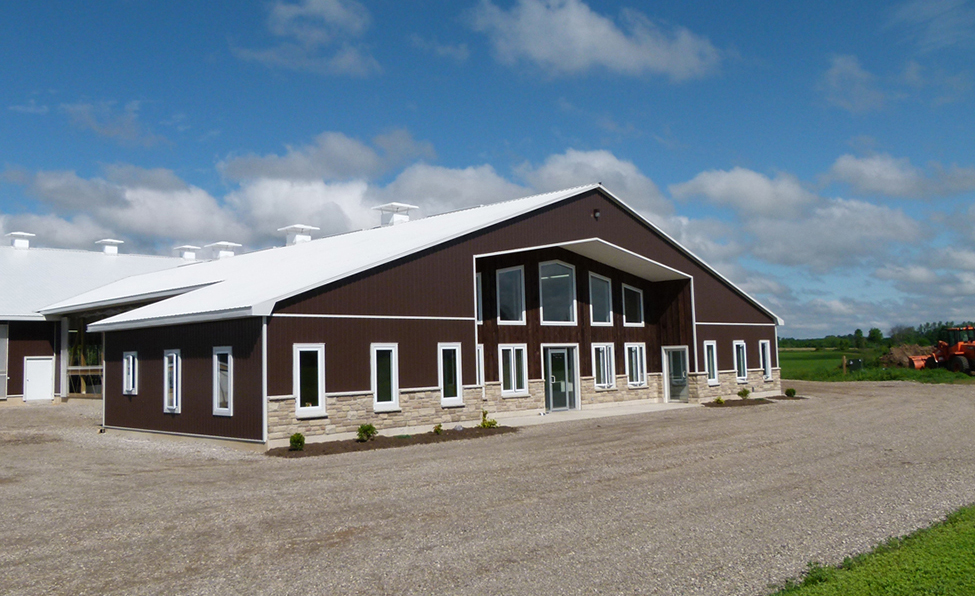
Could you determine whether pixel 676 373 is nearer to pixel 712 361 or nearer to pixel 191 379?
pixel 712 361

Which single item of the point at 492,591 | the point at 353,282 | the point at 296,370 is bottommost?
the point at 492,591

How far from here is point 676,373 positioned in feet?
100

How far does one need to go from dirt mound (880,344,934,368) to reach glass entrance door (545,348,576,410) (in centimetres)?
3119

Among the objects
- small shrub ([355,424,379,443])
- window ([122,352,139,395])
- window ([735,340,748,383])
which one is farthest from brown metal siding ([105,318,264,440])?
window ([735,340,748,383])

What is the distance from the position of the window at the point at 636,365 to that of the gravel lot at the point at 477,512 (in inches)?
455

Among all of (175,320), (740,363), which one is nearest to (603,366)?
(740,363)

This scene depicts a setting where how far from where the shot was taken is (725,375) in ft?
102

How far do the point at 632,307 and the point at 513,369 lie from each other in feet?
22.9

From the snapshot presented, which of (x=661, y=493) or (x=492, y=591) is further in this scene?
(x=661, y=493)

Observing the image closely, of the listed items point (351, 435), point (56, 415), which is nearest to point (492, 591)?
point (351, 435)

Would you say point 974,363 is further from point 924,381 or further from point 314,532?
point 314,532

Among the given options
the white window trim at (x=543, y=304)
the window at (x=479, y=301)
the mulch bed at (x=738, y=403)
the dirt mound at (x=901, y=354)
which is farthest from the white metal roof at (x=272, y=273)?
the dirt mound at (x=901, y=354)

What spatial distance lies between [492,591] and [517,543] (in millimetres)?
Answer: 1590

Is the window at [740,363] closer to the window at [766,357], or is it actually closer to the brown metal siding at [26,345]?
the window at [766,357]
